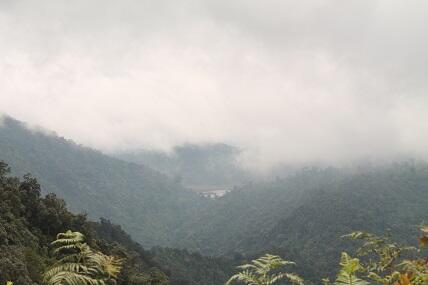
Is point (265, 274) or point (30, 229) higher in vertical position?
point (30, 229)

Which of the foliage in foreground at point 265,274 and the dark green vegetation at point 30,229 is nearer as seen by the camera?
the foliage in foreground at point 265,274

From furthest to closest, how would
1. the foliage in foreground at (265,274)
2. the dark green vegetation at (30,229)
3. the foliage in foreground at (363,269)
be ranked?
the dark green vegetation at (30,229) < the foliage in foreground at (265,274) < the foliage in foreground at (363,269)

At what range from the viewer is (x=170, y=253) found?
434ft

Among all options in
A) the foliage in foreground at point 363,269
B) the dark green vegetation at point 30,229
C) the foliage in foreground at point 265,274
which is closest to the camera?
the foliage in foreground at point 363,269

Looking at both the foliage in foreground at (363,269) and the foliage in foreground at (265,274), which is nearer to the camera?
the foliage in foreground at (363,269)

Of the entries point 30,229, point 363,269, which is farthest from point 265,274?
point 30,229

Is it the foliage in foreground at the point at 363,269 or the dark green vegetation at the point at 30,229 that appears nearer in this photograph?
the foliage in foreground at the point at 363,269

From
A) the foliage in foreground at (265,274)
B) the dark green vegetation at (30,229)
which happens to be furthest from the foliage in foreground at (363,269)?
the dark green vegetation at (30,229)

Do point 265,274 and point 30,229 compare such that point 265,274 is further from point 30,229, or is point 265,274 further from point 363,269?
point 30,229

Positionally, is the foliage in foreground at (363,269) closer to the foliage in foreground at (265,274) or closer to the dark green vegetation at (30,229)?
the foliage in foreground at (265,274)

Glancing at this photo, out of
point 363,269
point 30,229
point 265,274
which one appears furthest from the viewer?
point 30,229

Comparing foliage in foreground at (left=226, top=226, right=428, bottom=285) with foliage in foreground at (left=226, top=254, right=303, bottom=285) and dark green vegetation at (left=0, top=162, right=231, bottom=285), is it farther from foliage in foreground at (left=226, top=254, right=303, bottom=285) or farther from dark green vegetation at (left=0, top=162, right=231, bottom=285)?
dark green vegetation at (left=0, top=162, right=231, bottom=285)

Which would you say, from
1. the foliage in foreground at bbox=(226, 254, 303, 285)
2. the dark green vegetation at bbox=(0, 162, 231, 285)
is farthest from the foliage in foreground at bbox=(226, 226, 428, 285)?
the dark green vegetation at bbox=(0, 162, 231, 285)

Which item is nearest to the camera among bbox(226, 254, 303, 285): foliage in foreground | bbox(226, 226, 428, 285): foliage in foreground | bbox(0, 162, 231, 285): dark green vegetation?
bbox(226, 226, 428, 285): foliage in foreground
